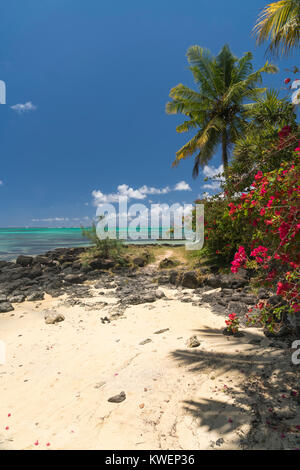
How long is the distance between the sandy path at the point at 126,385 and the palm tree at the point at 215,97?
12.3 meters

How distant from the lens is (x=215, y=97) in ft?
47.3

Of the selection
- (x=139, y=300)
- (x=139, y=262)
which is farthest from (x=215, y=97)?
(x=139, y=300)

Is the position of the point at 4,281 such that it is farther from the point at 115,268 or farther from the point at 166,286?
the point at 166,286

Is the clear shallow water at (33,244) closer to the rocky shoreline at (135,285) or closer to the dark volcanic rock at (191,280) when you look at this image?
the rocky shoreline at (135,285)

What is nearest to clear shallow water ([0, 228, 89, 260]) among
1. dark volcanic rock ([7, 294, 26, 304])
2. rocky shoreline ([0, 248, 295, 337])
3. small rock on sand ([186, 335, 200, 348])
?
rocky shoreline ([0, 248, 295, 337])

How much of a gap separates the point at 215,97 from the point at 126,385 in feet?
53.7

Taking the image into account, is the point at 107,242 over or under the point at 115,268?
over

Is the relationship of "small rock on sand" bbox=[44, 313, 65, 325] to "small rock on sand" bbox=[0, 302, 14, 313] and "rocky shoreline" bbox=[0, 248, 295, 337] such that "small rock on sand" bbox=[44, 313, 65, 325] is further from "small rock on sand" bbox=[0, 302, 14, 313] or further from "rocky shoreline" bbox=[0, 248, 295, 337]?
"small rock on sand" bbox=[0, 302, 14, 313]

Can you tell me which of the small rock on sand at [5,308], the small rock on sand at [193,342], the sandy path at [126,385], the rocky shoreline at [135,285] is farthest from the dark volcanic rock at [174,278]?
the small rock on sand at [5,308]

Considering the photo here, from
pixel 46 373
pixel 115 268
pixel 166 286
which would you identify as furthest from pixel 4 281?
pixel 46 373

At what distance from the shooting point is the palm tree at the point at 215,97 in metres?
14.0

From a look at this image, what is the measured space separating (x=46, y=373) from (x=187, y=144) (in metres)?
14.9
